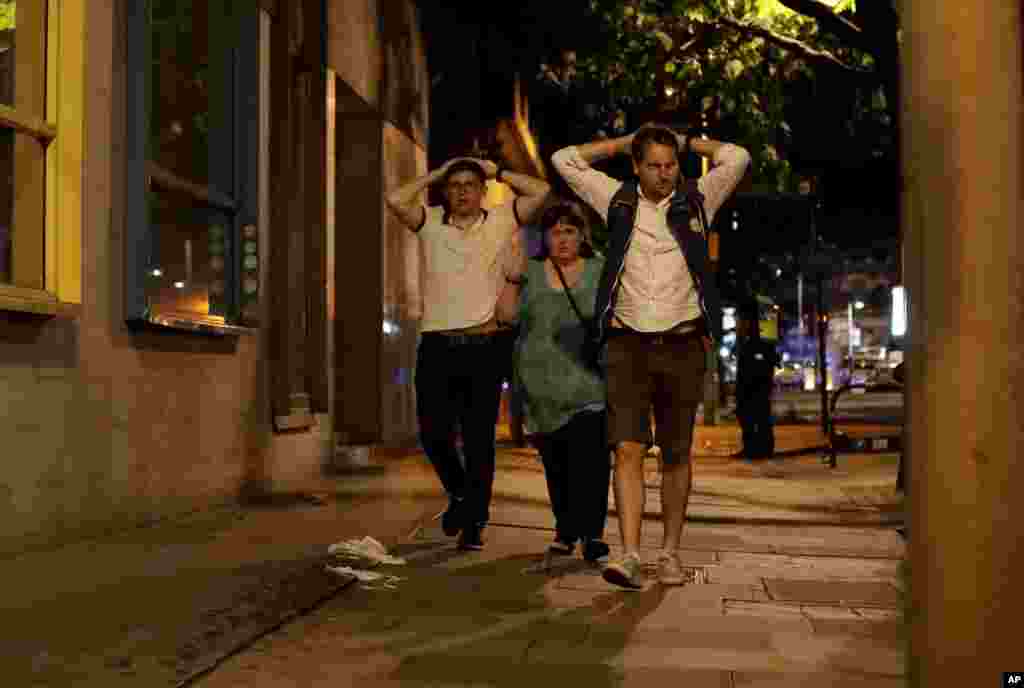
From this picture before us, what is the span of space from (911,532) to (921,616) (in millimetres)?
152

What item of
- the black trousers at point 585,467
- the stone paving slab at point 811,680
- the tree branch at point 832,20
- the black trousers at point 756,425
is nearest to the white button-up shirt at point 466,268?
the black trousers at point 585,467

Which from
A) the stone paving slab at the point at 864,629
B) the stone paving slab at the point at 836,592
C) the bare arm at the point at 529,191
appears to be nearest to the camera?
the stone paving slab at the point at 864,629

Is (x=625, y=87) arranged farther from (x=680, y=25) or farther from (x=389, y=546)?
(x=389, y=546)

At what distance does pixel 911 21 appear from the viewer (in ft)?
8.33

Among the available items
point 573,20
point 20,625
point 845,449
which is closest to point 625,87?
point 573,20

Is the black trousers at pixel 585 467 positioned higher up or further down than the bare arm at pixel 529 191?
further down

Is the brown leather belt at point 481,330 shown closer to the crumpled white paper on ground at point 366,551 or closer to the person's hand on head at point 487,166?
the person's hand on head at point 487,166

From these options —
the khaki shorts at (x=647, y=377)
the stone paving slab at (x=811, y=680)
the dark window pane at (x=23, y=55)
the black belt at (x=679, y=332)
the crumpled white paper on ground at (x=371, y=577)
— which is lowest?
the stone paving slab at (x=811, y=680)

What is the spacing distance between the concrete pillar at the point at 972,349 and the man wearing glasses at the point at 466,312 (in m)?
4.16

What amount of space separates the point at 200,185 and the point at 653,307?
3.66 meters

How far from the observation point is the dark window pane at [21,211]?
6258mm

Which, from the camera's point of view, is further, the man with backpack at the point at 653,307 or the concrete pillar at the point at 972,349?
the man with backpack at the point at 653,307

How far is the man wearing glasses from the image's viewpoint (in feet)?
21.7

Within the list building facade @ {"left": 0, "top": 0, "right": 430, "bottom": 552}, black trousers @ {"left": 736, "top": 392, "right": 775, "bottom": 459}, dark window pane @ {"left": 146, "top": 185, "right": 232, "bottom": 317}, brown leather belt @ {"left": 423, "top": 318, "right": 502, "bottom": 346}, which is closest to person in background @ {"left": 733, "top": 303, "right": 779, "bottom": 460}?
black trousers @ {"left": 736, "top": 392, "right": 775, "bottom": 459}
